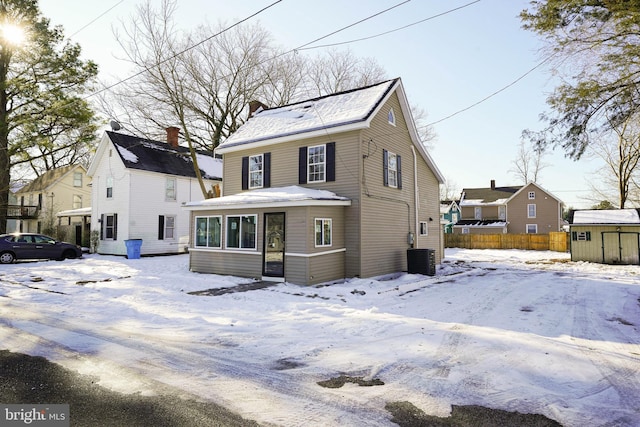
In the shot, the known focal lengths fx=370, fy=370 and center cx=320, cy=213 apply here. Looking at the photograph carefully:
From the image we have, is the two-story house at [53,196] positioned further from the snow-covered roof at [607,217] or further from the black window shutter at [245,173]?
the snow-covered roof at [607,217]

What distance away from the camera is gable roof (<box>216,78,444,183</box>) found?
13.7 meters

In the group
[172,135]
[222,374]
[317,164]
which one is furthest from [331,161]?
[172,135]

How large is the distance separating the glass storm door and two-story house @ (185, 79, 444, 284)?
0.11 ft

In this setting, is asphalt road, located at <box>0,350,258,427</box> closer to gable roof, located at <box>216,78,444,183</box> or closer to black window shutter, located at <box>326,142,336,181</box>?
black window shutter, located at <box>326,142,336,181</box>

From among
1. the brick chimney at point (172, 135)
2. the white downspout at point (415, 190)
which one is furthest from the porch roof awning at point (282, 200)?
the brick chimney at point (172, 135)

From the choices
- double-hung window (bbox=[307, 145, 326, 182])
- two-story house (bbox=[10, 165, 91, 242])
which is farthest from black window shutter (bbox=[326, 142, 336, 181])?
two-story house (bbox=[10, 165, 91, 242])

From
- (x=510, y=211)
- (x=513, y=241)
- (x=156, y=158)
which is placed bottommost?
(x=513, y=241)

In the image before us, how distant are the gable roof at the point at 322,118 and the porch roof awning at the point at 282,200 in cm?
225

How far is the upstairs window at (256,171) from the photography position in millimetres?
15625

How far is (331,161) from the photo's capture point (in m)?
13.8

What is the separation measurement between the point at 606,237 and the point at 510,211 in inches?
828

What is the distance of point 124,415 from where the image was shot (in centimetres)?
347

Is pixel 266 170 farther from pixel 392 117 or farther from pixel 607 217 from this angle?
pixel 607 217

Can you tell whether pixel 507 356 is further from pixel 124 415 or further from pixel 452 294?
pixel 452 294
